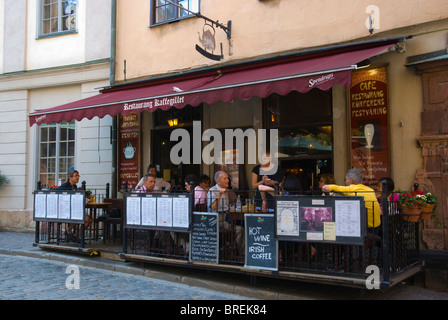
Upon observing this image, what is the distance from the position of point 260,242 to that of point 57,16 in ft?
33.7

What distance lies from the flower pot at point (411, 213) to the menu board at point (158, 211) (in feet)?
10.3

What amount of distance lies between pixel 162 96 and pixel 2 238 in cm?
660

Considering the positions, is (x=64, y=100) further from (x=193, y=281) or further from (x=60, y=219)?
(x=193, y=281)

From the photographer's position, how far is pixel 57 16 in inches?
518

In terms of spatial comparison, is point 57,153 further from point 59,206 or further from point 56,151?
point 59,206

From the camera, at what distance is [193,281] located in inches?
270

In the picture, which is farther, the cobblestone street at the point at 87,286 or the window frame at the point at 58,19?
the window frame at the point at 58,19

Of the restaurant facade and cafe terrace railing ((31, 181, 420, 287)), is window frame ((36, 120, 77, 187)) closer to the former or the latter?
the restaurant facade

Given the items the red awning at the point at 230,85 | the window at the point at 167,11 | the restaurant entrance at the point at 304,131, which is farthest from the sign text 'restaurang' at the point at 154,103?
the window at the point at 167,11

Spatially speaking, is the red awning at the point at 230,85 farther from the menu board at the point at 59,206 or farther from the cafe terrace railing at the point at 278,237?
the cafe terrace railing at the point at 278,237

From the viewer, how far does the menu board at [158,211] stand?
23.0 ft

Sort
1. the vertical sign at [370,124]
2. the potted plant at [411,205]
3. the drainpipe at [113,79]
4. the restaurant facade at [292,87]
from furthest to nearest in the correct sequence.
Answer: the drainpipe at [113,79] → the vertical sign at [370,124] → the restaurant facade at [292,87] → the potted plant at [411,205]

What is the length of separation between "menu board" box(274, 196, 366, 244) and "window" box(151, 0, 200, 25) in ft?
21.7

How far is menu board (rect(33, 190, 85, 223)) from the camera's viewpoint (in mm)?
8692
